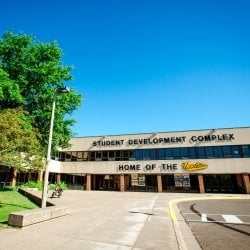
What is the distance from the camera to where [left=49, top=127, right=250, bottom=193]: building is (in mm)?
32406

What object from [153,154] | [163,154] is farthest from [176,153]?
[153,154]

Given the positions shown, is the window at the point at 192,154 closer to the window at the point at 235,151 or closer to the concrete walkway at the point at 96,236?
the window at the point at 235,151

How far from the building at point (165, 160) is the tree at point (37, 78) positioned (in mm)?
15888

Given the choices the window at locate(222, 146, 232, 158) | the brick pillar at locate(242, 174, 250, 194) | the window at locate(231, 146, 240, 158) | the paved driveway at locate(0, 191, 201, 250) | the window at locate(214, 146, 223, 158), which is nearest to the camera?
the paved driveway at locate(0, 191, 201, 250)

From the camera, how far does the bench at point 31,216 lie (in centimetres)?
798

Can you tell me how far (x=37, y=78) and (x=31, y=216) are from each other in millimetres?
15187

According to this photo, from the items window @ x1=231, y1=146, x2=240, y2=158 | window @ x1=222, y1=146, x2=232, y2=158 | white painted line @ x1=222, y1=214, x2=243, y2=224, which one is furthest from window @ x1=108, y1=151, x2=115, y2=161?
white painted line @ x1=222, y1=214, x2=243, y2=224

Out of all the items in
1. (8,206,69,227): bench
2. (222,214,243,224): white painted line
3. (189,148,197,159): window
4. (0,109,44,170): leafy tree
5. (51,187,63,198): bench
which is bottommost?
(222,214,243,224): white painted line

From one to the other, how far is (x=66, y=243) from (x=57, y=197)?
17.1 meters

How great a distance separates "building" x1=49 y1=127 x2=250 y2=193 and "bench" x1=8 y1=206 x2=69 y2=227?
84.8ft

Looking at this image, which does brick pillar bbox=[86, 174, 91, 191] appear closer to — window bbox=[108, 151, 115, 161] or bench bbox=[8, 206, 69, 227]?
window bbox=[108, 151, 115, 161]

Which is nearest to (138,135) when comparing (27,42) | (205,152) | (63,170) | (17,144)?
(205,152)

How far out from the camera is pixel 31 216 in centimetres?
840

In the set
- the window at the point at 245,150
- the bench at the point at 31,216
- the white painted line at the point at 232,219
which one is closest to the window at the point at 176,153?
the window at the point at 245,150
